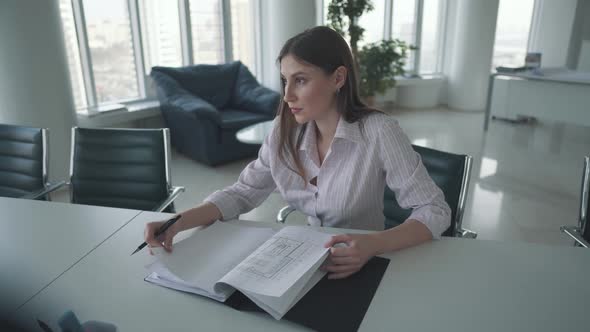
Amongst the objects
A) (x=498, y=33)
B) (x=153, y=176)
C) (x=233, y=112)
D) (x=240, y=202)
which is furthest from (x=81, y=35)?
(x=498, y=33)

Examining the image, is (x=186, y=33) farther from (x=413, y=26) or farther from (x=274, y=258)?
(x=274, y=258)

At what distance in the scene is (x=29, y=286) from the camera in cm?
100

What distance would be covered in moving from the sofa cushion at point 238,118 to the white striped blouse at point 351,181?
2.52 meters

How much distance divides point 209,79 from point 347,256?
3.90 m

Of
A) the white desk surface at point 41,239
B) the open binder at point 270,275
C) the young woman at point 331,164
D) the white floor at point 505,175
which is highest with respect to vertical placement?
the young woman at point 331,164

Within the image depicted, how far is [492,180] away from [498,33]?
4065mm

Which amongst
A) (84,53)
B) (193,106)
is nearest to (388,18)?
(193,106)

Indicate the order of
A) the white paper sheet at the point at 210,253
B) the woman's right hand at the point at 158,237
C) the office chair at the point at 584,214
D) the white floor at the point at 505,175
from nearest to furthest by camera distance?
the white paper sheet at the point at 210,253 < the woman's right hand at the point at 158,237 < the office chair at the point at 584,214 < the white floor at the point at 505,175

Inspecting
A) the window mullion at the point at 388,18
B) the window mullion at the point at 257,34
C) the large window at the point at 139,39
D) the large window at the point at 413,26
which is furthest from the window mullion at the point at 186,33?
the window mullion at the point at 388,18

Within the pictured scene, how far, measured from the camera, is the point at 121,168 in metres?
1.91

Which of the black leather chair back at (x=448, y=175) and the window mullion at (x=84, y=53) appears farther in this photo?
the window mullion at (x=84, y=53)

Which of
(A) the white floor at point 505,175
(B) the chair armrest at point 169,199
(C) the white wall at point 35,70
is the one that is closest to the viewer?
(B) the chair armrest at point 169,199

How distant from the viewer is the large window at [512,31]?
649cm

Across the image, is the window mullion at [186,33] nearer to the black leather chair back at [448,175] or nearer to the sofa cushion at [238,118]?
the sofa cushion at [238,118]
